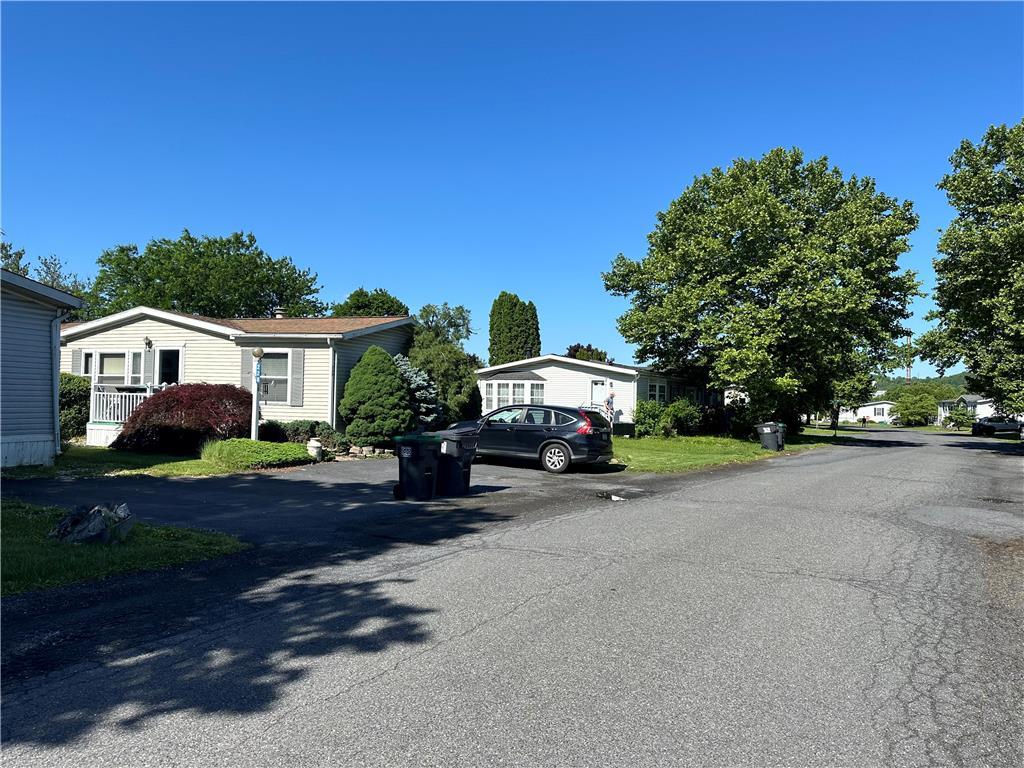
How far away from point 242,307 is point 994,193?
154 ft

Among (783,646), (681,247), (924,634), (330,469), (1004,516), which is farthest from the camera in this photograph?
(681,247)

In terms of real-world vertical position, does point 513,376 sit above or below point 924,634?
above

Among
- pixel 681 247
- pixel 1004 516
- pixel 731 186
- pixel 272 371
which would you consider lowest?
pixel 1004 516

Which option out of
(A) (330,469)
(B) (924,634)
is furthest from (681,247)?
(B) (924,634)

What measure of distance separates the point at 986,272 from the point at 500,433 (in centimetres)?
2579

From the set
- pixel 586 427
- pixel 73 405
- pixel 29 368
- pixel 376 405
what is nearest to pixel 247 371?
pixel 376 405

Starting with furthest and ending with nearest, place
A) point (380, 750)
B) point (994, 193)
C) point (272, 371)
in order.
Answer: point (994, 193), point (272, 371), point (380, 750)

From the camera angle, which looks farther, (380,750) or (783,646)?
A: (783,646)

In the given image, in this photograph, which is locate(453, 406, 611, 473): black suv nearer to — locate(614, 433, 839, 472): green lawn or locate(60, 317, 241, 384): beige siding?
locate(614, 433, 839, 472): green lawn

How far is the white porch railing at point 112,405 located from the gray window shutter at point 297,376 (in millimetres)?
4127

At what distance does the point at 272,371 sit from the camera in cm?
2072

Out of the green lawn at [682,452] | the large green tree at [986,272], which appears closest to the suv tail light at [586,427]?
the green lawn at [682,452]

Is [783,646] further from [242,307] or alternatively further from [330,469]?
[242,307]

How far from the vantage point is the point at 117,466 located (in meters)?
14.1
